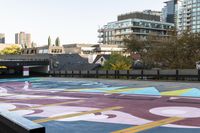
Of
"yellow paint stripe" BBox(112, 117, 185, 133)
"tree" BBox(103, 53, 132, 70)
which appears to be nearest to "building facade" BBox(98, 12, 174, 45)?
"tree" BBox(103, 53, 132, 70)

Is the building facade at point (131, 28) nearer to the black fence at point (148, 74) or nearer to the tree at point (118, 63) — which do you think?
the tree at point (118, 63)

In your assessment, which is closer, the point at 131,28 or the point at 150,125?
the point at 150,125

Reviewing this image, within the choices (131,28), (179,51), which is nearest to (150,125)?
(179,51)

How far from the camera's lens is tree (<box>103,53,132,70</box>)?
2360 inches

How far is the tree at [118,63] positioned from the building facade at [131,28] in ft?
262

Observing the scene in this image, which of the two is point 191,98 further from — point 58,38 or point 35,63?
point 58,38

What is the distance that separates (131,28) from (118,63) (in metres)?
94.7

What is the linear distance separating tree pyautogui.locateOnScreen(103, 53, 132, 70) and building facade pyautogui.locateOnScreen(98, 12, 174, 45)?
7972 centimetres

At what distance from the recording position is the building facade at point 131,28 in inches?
6073

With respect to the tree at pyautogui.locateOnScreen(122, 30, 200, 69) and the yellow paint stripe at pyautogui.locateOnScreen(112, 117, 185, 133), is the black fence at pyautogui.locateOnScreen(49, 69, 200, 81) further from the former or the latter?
the yellow paint stripe at pyautogui.locateOnScreen(112, 117, 185, 133)

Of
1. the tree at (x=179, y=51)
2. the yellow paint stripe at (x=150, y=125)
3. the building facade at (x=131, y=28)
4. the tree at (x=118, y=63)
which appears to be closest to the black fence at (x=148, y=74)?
the tree at (x=179, y=51)

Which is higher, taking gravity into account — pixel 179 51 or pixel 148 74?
pixel 179 51

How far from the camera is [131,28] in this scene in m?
154

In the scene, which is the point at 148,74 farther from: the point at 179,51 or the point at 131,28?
the point at 131,28
